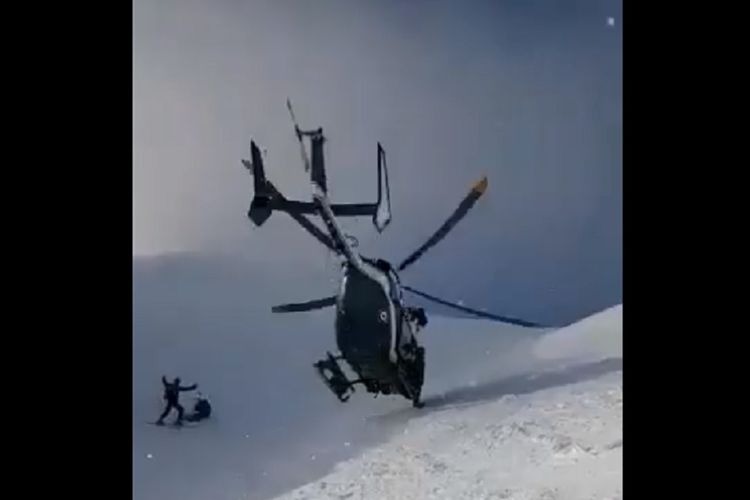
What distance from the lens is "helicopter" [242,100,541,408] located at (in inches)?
63.2

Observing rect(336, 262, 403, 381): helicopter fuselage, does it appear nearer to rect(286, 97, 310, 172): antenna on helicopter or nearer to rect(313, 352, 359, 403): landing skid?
rect(313, 352, 359, 403): landing skid

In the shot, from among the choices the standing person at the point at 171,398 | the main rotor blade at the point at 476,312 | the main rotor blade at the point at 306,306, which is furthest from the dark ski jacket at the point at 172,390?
the main rotor blade at the point at 476,312

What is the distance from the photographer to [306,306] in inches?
63.1

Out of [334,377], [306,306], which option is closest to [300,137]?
[306,306]

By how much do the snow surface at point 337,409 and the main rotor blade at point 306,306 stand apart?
0.01 m

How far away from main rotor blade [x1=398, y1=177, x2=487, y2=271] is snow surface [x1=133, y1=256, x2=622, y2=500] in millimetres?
123

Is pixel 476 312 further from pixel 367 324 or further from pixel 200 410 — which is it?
pixel 200 410

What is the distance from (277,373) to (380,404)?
7.5 inches

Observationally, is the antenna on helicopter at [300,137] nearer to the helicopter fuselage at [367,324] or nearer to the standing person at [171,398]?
the helicopter fuselage at [367,324]

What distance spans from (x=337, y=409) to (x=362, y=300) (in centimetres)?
20
